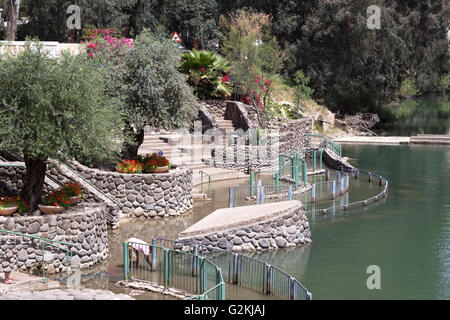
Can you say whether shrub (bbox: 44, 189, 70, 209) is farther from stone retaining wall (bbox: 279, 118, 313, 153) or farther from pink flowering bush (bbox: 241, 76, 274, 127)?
pink flowering bush (bbox: 241, 76, 274, 127)

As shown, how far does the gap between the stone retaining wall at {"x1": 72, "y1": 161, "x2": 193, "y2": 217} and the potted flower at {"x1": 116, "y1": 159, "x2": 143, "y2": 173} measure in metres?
0.52

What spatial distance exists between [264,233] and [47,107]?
7.42 metres

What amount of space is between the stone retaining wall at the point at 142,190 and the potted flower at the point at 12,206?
5.27m

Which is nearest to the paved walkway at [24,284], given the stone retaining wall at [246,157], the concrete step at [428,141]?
the stone retaining wall at [246,157]

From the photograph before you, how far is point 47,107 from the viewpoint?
1995 cm

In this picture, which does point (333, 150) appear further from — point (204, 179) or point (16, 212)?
point (16, 212)

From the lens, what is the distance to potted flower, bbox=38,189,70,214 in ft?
68.2

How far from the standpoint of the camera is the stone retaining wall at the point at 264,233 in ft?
72.1

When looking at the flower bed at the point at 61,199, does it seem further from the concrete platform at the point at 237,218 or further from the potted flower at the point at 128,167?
the potted flower at the point at 128,167

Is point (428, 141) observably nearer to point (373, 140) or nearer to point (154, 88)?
point (373, 140)

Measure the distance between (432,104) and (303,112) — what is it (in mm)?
38348

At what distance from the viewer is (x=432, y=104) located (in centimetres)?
8225

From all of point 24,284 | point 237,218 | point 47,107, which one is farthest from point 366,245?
point 24,284

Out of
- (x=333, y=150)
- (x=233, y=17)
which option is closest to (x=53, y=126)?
(x=333, y=150)
